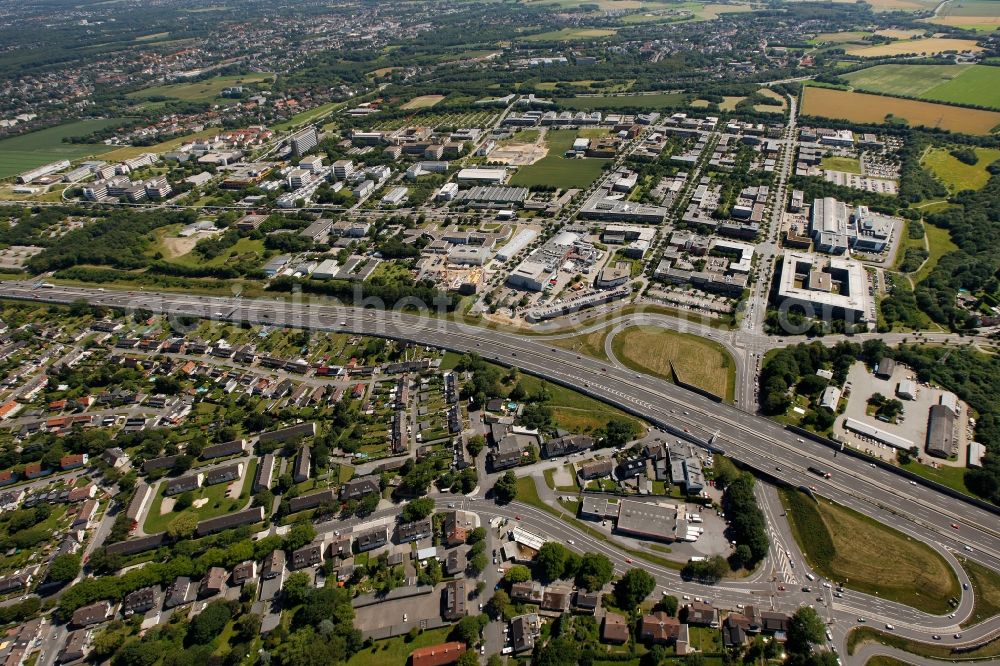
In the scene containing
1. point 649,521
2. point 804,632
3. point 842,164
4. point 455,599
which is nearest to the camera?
point 804,632

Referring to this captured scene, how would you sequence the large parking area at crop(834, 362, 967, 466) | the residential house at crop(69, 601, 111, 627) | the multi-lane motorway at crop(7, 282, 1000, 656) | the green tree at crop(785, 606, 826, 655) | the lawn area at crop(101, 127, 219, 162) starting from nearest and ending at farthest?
the green tree at crop(785, 606, 826, 655), the residential house at crop(69, 601, 111, 627), the multi-lane motorway at crop(7, 282, 1000, 656), the large parking area at crop(834, 362, 967, 466), the lawn area at crop(101, 127, 219, 162)

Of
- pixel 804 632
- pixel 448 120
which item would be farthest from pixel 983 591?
pixel 448 120

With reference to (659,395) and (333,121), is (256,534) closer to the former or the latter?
(659,395)

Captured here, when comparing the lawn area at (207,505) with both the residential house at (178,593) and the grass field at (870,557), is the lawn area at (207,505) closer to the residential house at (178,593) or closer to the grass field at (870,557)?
the residential house at (178,593)

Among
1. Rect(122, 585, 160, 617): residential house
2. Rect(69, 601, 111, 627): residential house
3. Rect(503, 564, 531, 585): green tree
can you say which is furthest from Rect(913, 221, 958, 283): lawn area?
Rect(69, 601, 111, 627): residential house

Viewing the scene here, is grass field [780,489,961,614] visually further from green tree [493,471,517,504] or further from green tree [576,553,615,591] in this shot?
green tree [493,471,517,504]

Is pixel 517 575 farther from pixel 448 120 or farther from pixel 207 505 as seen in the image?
pixel 448 120
